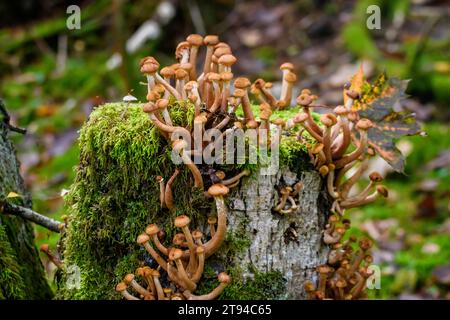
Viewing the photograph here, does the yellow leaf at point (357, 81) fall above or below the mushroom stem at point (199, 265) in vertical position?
above

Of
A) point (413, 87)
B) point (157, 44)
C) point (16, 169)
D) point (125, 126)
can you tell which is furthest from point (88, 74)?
point (125, 126)

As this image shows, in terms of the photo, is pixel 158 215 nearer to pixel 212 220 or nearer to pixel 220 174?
pixel 212 220

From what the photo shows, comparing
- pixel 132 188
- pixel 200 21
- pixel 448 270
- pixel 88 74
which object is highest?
pixel 200 21

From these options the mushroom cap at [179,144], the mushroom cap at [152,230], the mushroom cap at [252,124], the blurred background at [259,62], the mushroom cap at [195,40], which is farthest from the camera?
the blurred background at [259,62]

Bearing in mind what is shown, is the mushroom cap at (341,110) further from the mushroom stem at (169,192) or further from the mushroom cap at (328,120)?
the mushroom stem at (169,192)

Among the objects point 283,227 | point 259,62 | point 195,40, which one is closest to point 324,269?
point 283,227

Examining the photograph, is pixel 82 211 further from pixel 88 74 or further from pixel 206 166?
pixel 88 74

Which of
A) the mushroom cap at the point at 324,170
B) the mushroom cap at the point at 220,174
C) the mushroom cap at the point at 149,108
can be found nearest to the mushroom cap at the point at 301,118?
the mushroom cap at the point at 324,170
